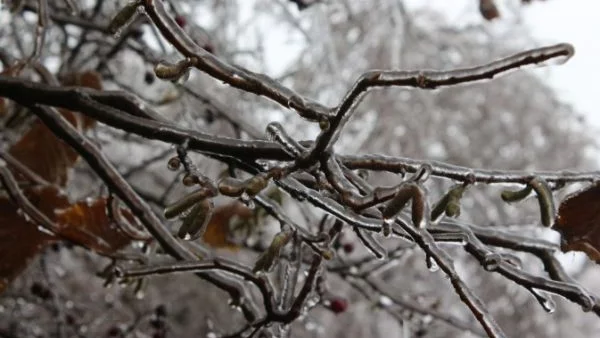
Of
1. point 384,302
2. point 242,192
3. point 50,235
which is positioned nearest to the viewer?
point 242,192

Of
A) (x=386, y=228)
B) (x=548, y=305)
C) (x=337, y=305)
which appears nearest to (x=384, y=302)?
(x=337, y=305)

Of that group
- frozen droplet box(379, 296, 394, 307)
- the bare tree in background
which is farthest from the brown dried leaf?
frozen droplet box(379, 296, 394, 307)

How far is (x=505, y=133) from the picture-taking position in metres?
7.84

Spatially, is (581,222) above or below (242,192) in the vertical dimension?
above

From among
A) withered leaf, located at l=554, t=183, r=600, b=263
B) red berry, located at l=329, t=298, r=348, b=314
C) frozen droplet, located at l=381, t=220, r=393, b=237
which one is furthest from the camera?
red berry, located at l=329, t=298, r=348, b=314

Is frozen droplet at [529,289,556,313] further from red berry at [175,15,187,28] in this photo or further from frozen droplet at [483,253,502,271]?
red berry at [175,15,187,28]

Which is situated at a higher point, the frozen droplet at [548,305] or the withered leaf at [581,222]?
the withered leaf at [581,222]

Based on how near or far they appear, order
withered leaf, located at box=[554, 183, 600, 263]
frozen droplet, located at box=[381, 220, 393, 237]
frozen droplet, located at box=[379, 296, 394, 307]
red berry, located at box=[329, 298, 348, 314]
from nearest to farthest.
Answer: frozen droplet, located at box=[381, 220, 393, 237], withered leaf, located at box=[554, 183, 600, 263], red berry, located at box=[329, 298, 348, 314], frozen droplet, located at box=[379, 296, 394, 307]

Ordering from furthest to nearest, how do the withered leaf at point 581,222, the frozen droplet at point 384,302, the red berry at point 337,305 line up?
the frozen droplet at point 384,302
the red berry at point 337,305
the withered leaf at point 581,222

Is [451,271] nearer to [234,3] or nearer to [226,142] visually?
[226,142]

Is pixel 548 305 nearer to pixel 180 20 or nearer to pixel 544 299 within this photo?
pixel 544 299

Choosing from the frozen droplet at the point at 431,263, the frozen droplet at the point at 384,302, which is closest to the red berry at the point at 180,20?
the frozen droplet at the point at 384,302

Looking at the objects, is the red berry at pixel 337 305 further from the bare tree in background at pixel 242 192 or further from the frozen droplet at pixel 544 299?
the frozen droplet at pixel 544 299

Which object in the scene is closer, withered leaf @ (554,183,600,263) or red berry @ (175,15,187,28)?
withered leaf @ (554,183,600,263)
